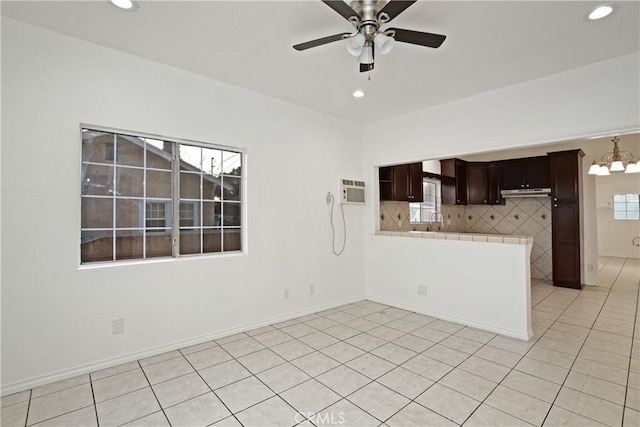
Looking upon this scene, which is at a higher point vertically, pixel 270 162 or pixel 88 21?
pixel 88 21

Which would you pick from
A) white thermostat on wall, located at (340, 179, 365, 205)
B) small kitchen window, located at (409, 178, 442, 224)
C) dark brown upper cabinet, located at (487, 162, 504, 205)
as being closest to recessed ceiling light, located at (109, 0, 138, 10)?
white thermostat on wall, located at (340, 179, 365, 205)

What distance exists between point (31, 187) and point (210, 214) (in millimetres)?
1413

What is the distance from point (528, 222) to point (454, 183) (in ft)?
5.47

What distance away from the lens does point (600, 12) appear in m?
2.06

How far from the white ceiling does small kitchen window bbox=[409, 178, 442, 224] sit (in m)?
2.68

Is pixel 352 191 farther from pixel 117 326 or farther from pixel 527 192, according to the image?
pixel 527 192

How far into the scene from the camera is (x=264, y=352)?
9.24ft

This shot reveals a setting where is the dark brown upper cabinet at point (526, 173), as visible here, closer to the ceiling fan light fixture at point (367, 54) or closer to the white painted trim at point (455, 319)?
the white painted trim at point (455, 319)

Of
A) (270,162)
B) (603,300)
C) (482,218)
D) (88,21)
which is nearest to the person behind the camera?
(88,21)

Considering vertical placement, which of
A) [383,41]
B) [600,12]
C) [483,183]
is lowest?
[483,183]

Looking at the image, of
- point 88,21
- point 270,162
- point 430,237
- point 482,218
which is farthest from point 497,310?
point 88,21

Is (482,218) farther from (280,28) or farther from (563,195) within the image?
(280,28)

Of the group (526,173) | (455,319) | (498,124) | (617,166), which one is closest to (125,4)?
(498,124)

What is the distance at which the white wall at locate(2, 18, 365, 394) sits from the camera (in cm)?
220
